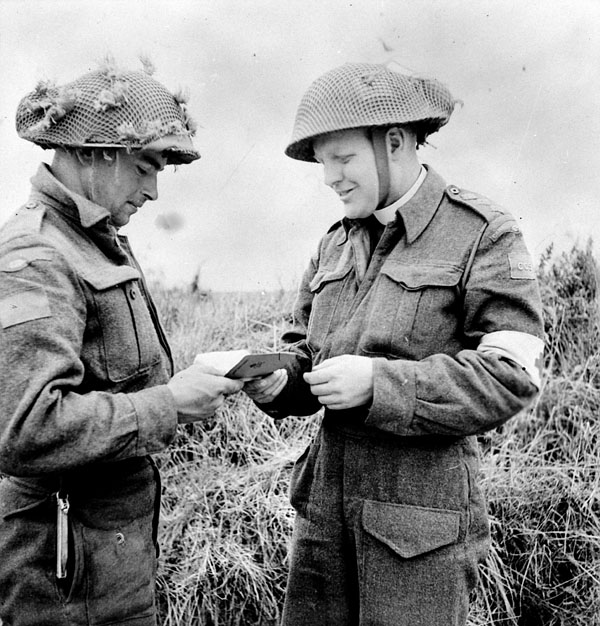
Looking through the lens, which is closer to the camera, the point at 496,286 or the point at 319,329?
the point at 496,286

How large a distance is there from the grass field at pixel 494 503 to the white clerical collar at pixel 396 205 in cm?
155

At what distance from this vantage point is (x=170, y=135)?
237 centimetres

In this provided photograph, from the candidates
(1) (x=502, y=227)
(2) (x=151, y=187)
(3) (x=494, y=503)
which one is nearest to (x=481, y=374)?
(1) (x=502, y=227)

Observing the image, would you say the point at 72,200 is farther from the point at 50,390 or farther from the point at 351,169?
the point at 351,169

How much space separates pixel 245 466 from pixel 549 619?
175cm

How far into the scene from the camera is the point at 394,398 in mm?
2051

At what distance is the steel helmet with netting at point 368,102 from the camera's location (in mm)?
2234

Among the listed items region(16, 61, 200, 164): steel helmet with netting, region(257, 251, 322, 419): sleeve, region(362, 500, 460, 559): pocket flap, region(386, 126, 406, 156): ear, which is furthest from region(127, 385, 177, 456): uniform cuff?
region(386, 126, 406, 156): ear

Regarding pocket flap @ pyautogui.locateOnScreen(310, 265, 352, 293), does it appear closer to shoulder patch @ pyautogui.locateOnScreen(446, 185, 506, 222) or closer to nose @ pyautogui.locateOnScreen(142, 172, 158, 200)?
shoulder patch @ pyautogui.locateOnScreen(446, 185, 506, 222)

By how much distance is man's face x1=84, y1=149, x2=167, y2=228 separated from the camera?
229 centimetres

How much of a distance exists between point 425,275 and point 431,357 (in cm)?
26

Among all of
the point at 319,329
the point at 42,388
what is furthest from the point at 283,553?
the point at 42,388

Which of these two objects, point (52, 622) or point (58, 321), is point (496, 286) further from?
point (52, 622)

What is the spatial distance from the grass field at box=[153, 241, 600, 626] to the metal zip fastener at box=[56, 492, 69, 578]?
1.57m
